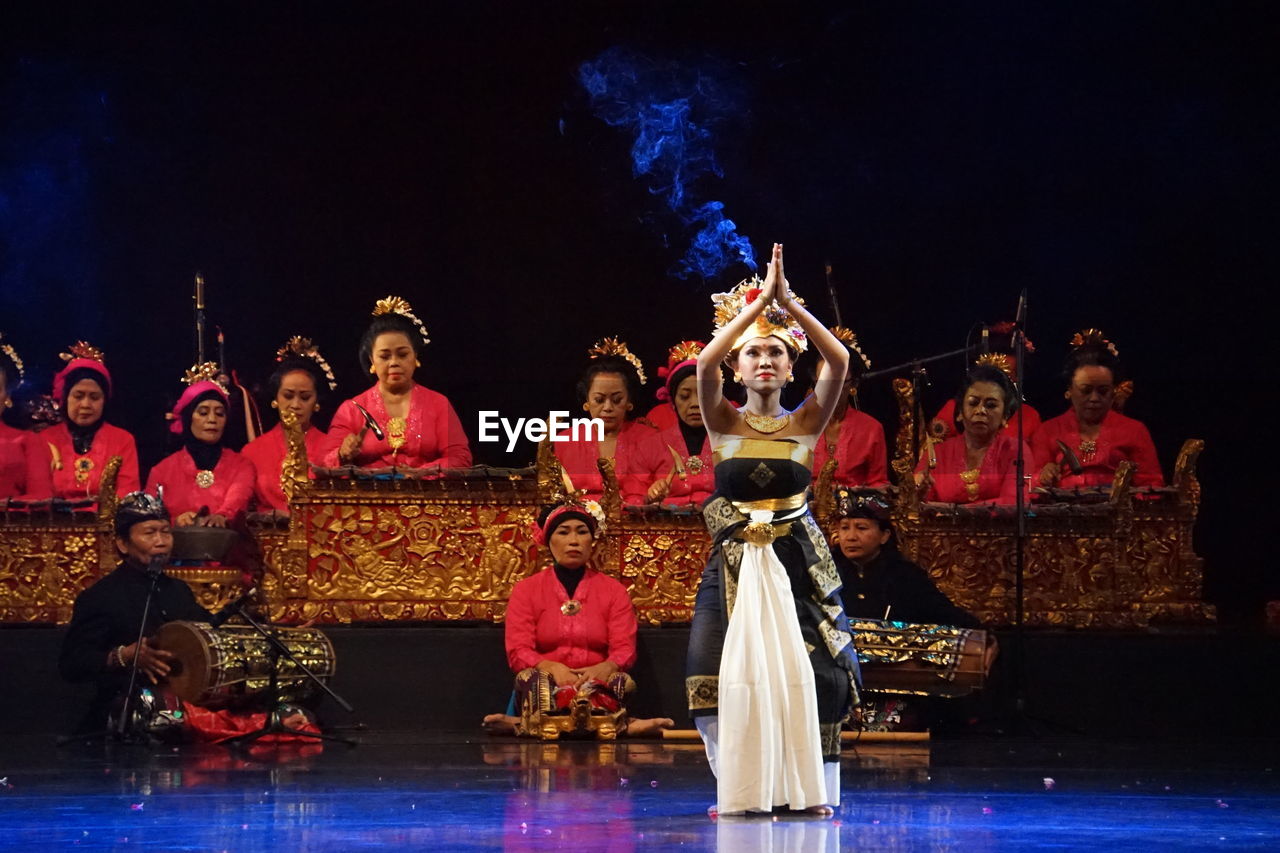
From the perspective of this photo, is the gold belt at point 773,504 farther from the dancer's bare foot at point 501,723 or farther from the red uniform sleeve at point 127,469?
the red uniform sleeve at point 127,469

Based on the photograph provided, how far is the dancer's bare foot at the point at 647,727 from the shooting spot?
7.50 metres

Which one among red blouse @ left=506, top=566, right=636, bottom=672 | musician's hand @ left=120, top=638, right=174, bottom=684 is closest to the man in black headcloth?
musician's hand @ left=120, top=638, right=174, bottom=684

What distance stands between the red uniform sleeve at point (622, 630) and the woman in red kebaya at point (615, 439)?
2.53ft

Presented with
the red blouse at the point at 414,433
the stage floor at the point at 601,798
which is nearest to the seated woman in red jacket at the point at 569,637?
the stage floor at the point at 601,798

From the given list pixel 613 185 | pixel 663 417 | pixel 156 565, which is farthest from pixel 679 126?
pixel 156 565

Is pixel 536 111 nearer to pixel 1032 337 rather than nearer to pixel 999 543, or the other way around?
pixel 1032 337

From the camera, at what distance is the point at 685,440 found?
871 centimetres

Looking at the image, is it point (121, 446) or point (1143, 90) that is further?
point (1143, 90)

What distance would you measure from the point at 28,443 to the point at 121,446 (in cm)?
47

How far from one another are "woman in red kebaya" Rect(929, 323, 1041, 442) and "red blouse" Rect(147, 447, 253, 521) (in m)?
3.41

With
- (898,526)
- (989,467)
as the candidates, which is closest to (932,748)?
(898,526)

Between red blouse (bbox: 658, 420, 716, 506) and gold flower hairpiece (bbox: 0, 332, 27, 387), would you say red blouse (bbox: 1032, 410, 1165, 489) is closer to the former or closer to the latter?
red blouse (bbox: 658, 420, 716, 506)

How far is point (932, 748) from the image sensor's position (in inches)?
277

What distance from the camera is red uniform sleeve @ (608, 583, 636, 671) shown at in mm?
7645
